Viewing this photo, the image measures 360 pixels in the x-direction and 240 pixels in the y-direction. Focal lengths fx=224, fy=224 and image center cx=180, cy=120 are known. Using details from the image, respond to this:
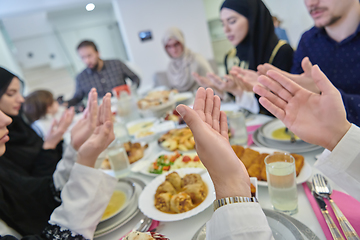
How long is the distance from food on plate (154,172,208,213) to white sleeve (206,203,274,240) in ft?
0.79

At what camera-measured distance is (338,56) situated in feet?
4.21

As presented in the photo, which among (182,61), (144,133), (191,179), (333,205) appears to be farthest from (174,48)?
(333,205)

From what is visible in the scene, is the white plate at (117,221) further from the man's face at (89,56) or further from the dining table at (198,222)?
the man's face at (89,56)

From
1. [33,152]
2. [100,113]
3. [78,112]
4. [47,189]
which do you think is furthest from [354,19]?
[78,112]

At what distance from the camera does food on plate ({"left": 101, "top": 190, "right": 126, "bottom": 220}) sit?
30.8 inches

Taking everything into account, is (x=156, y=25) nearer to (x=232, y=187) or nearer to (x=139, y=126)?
(x=139, y=126)

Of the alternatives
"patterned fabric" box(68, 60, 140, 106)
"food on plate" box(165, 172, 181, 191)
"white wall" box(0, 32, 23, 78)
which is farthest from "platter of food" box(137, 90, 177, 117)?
"white wall" box(0, 32, 23, 78)

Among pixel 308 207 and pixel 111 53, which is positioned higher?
pixel 111 53

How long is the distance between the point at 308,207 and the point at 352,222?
0.35ft

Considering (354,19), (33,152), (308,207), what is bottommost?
(308,207)

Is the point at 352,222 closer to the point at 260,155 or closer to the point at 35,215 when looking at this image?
the point at 260,155

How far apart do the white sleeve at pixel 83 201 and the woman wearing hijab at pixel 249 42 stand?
0.98 metres

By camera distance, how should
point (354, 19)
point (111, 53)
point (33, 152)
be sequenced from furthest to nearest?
1. point (111, 53)
2. point (33, 152)
3. point (354, 19)

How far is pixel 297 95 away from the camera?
0.69 m
